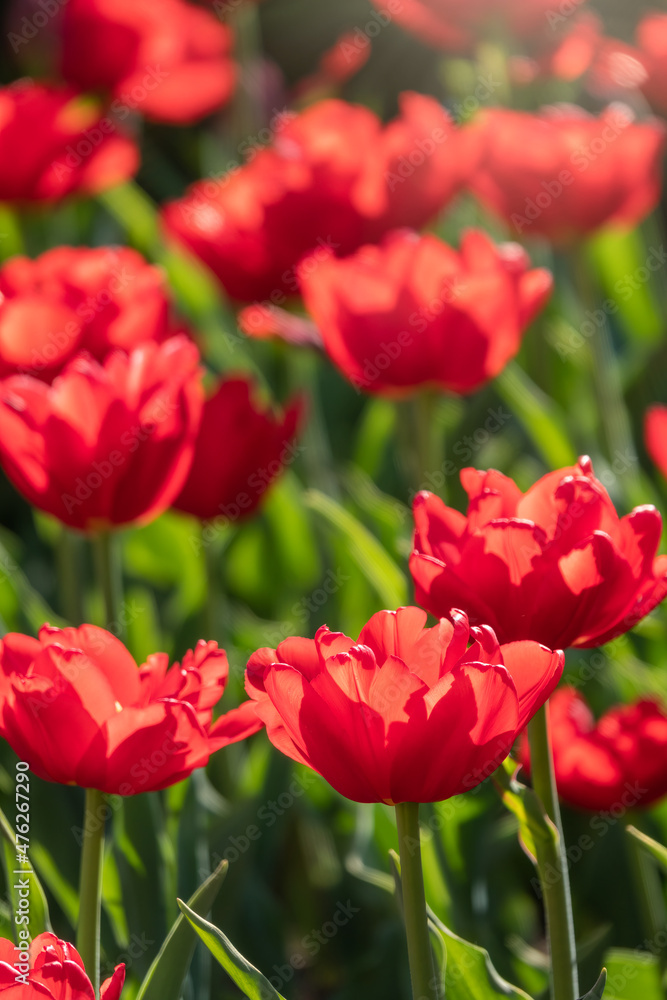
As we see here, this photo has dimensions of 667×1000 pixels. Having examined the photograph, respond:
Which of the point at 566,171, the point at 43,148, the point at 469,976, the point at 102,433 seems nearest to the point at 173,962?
the point at 469,976

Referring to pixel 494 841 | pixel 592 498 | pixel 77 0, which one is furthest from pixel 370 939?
pixel 77 0

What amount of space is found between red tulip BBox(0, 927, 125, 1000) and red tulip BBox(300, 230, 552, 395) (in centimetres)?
58

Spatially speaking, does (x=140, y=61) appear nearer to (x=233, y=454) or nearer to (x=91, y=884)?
(x=233, y=454)

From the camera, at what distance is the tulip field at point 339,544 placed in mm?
499

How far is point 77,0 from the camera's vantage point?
5.44 ft

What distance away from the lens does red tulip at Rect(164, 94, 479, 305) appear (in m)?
1.17

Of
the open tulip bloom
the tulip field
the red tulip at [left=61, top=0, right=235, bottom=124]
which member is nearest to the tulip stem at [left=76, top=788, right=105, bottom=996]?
the tulip field

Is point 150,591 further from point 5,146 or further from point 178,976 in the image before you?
point 178,976

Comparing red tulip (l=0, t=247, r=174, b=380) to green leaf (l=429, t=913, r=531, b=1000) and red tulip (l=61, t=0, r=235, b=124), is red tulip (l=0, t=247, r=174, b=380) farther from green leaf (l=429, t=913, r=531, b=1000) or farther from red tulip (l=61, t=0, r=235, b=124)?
red tulip (l=61, t=0, r=235, b=124)

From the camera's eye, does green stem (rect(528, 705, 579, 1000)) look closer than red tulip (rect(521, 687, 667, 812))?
Yes

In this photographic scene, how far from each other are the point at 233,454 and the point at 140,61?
98 centimetres

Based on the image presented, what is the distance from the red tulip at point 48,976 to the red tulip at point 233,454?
467 millimetres

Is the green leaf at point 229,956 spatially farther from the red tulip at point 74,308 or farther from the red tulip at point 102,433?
the red tulip at point 74,308

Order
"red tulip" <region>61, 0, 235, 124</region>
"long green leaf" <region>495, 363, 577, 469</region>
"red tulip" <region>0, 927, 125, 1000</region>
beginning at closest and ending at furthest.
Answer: "red tulip" <region>0, 927, 125, 1000</region> → "long green leaf" <region>495, 363, 577, 469</region> → "red tulip" <region>61, 0, 235, 124</region>
